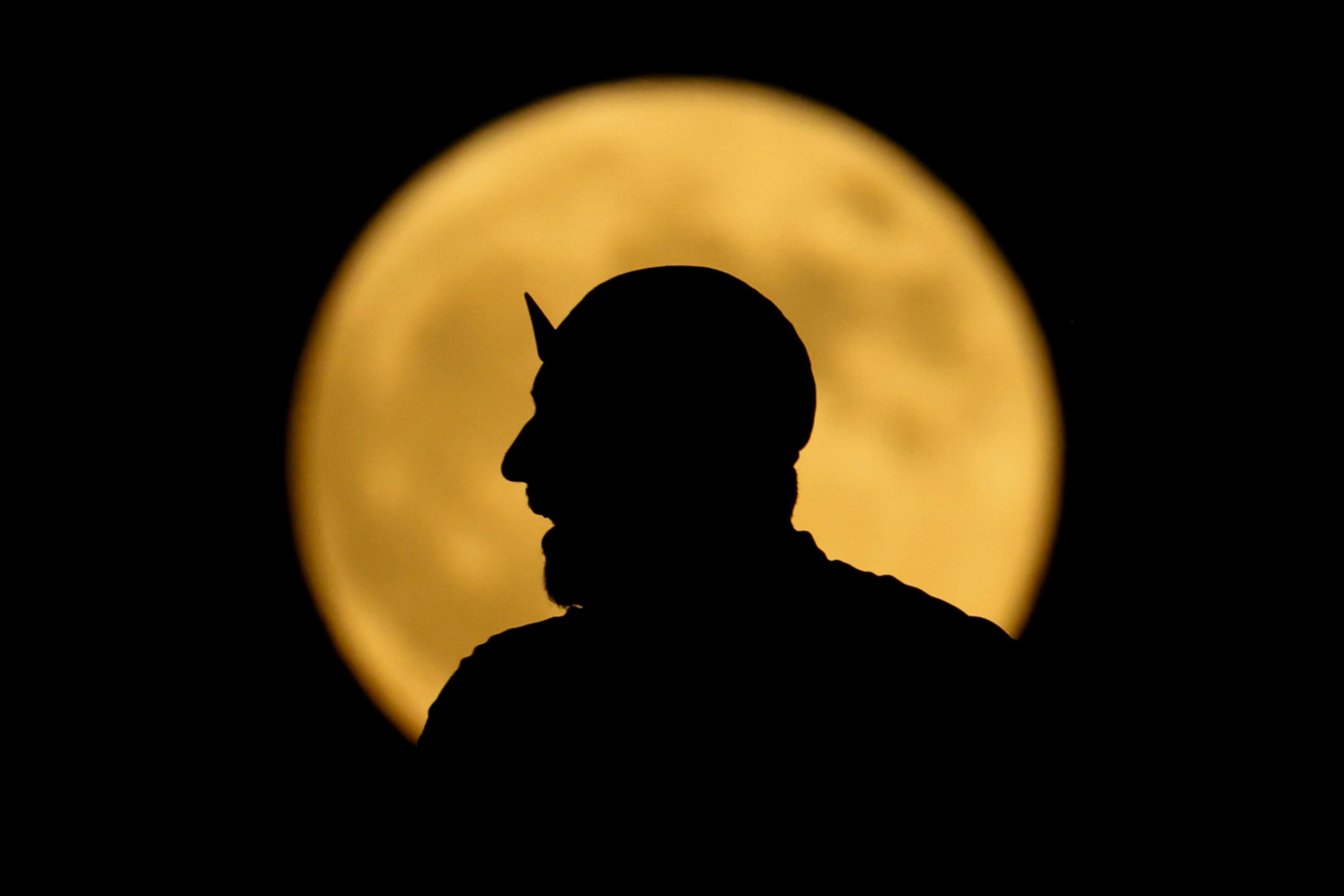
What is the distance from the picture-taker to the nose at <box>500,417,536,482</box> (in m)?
1.14

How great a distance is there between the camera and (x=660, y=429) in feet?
3.62

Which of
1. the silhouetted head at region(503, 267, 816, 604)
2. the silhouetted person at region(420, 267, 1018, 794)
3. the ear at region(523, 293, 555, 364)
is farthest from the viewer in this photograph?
the ear at region(523, 293, 555, 364)

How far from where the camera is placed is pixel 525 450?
1146 millimetres

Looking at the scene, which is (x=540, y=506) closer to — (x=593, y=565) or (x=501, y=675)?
(x=593, y=565)

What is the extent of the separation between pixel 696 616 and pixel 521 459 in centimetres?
27

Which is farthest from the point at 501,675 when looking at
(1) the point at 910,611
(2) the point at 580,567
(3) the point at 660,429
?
(1) the point at 910,611

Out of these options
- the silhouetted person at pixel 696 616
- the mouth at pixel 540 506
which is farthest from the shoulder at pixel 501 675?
the mouth at pixel 540 506

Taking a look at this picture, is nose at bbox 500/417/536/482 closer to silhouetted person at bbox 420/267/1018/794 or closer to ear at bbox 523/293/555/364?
silhouetted person at bbox 420/267/1018/794

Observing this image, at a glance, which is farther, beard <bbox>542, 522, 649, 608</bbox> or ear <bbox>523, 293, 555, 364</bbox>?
ear <bbox>523, 293, 555, 364</bbox>

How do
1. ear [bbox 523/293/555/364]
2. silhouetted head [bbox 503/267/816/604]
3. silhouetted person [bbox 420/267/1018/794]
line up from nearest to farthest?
silhouetted person [bbox 420/267/1018/794]
silhouetted head [bbox 503/267/816/604]
ear [bbox 523/293/555/364]

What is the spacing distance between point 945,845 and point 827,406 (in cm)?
64

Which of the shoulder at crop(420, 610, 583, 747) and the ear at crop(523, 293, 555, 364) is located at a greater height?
the ear at crop(523, 293, 555, 364)

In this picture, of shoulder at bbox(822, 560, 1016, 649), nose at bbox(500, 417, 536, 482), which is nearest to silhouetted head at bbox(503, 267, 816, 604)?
nose at bbox(500, 417, 536, 482)

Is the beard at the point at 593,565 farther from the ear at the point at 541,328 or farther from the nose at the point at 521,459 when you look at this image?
the ear at the point at 541,328
